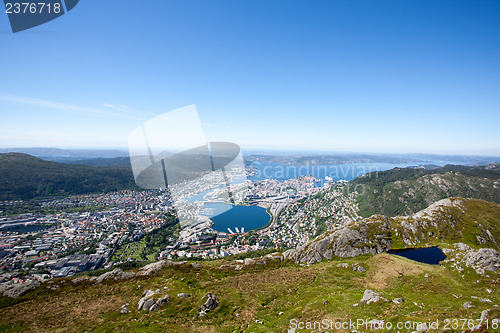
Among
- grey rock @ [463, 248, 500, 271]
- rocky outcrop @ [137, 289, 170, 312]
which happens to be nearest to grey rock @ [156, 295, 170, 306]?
rocky outcrop @ [137, 289, 170, 312]

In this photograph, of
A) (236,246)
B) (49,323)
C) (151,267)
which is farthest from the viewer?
(236,246)

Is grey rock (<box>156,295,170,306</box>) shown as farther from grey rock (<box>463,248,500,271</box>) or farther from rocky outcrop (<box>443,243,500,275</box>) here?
grey rock (<box>463,248,500,271</box>)

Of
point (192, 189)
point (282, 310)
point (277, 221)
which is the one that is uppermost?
point (282, 310)

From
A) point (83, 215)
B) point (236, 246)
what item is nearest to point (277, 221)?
point (236, 246)

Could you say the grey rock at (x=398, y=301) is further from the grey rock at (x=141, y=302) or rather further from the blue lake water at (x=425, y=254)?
the grey rock at (x=141, y=302)

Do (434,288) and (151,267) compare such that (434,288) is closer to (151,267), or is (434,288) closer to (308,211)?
(151,267)
